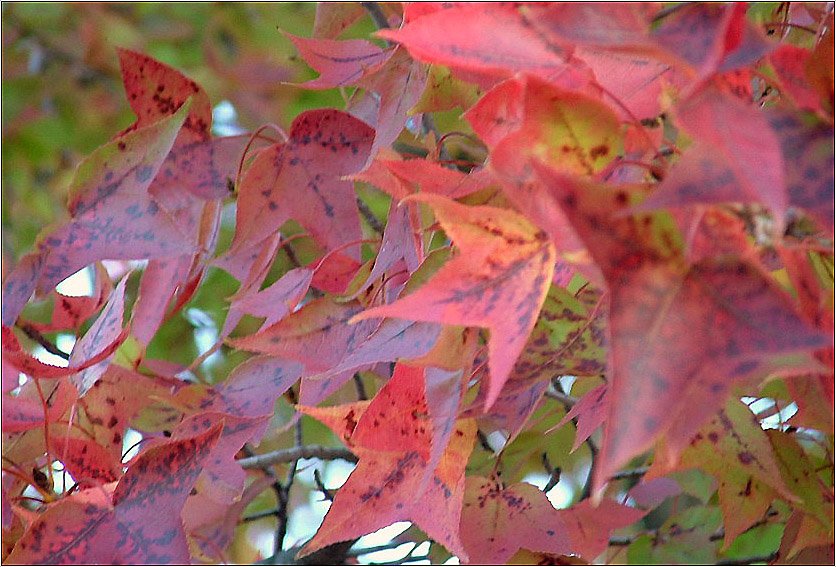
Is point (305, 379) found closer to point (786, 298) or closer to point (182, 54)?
point (786, 298)

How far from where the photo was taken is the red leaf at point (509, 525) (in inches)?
21.1

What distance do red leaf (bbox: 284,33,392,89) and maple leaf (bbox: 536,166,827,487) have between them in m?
0.38

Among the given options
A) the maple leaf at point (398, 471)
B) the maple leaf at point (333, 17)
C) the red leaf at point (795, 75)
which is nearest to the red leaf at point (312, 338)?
the maple leaf at point (398, 471)

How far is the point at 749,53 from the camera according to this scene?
0.32m

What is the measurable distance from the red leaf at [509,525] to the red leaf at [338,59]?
11.4 inches

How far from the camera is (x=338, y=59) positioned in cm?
66

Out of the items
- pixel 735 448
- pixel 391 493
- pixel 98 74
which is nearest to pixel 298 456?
pixel 391 493

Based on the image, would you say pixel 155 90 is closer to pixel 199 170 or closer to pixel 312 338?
pixel 199 170

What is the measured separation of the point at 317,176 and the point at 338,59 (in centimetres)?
8

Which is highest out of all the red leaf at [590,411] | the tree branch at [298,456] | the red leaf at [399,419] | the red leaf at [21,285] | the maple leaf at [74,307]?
the red leaf at [21,285]

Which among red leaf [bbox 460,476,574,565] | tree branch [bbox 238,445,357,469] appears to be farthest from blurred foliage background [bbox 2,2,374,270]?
red leaf [bbox 460,476,574,565]

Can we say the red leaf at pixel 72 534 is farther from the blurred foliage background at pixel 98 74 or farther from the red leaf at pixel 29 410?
the blurred foliage background at pixel 98 74

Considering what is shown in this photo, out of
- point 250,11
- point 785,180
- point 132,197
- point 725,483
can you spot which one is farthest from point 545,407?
point 250,11

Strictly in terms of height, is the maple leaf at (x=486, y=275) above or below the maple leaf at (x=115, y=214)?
below
